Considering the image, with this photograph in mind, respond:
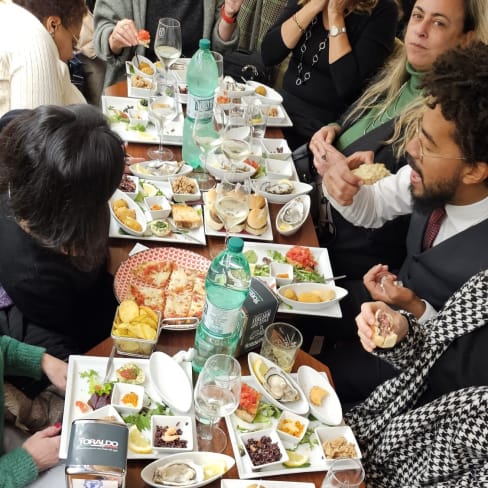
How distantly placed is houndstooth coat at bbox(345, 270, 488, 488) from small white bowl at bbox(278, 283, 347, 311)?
28 cm

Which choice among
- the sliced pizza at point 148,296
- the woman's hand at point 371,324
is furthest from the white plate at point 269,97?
the woman's hand at point 371,324

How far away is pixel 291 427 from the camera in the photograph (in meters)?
1.34

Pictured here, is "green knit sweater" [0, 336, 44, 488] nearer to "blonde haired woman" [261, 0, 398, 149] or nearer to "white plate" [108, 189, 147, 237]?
"white plate" [108, 189, 147, 237]

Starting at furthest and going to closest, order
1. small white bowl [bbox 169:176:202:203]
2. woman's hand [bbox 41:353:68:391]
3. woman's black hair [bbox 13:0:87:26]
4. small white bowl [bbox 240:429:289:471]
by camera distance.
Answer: woman's black hair [bbox 13:0:87:26] < small white bowl [bbox 169:176:202:203] < woman's hand [bbox 41:353:68:391] < small white bowl [bbox 240:429:289:471]

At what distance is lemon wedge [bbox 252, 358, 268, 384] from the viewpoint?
141cm

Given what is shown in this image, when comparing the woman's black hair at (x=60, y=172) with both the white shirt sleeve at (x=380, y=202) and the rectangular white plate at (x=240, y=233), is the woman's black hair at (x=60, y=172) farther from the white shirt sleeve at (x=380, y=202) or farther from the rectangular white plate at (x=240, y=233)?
the white shirt sleeve at (x=380, y=202)

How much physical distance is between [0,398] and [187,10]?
2469mm

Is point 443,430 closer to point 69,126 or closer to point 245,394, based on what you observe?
point 245,394

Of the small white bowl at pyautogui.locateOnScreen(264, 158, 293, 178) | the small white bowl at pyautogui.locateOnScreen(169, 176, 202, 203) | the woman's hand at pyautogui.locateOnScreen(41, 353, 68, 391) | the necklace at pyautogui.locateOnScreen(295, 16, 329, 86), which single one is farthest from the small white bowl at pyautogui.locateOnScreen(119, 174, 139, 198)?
the necklace at pyautogui.locateOnScreen(295, 16, 329, 86)

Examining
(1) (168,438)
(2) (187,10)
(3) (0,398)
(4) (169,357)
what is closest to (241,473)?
(1) (168,438)

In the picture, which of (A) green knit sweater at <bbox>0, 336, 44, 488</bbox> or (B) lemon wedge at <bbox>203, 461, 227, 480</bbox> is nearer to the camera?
(B) lemon wedge at <bbox>203, 461, 227, 480</bbox>

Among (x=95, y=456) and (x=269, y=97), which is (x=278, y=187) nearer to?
(x=269, y=97)

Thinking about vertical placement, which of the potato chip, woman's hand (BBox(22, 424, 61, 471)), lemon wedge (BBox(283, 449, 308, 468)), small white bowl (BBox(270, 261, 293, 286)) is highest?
the potato chip

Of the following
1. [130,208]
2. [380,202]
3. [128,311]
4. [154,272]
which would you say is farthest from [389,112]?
[128,311]
